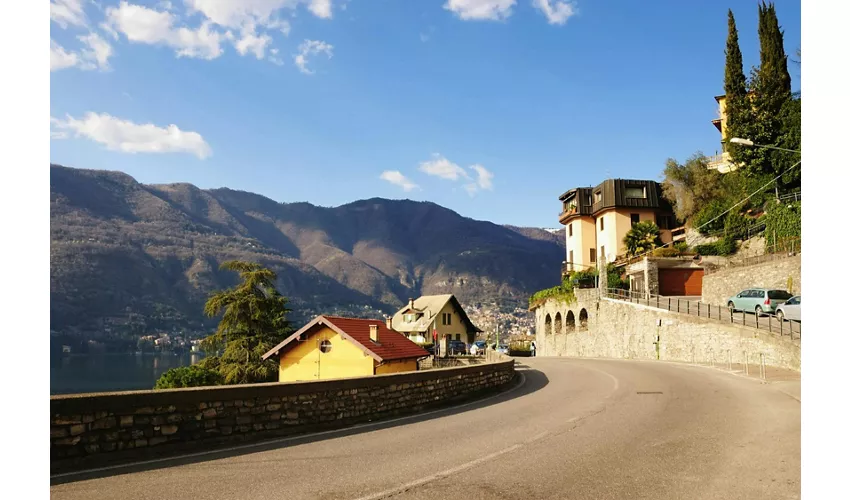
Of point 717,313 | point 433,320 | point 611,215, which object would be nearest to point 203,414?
→ point 717,313

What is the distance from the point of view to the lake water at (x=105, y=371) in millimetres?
108869

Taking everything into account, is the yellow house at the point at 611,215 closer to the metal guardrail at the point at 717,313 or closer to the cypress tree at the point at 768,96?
the metal guardrail at the point at 717,313

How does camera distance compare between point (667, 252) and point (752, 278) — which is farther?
point (667, 252)

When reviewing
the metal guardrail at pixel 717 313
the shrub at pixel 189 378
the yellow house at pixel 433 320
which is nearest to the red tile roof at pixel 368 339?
the shrub at pixel 189 378

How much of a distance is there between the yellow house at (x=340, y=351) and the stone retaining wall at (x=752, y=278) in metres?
21.5

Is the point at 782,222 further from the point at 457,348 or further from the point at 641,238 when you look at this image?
the point at 457,348

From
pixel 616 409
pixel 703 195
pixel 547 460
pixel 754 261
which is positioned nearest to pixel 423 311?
pixel 703 195

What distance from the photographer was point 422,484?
745 centimetres

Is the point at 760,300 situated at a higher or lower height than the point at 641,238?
lower

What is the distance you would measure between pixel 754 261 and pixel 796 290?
18.0 feet

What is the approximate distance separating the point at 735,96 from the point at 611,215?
1926cm

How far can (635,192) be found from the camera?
221 ft

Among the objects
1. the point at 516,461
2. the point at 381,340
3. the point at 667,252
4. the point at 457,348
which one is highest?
the point at 667,252

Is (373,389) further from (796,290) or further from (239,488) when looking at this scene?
(796,290)
